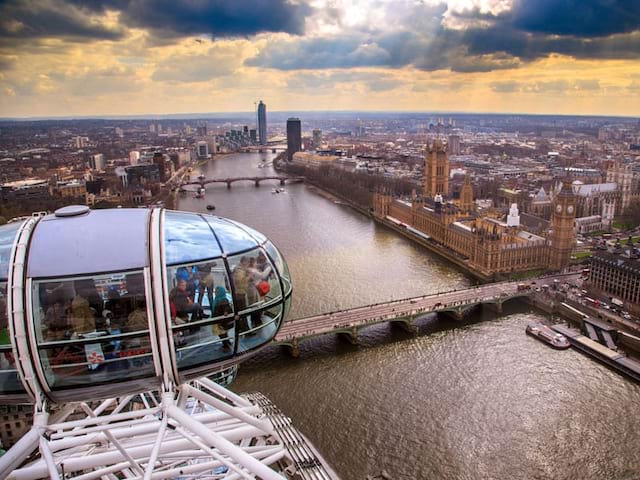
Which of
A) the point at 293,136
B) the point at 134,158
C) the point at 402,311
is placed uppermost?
the point at 293,136

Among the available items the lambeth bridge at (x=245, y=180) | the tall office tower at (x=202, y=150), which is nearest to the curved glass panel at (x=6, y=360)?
the lambeth bridge at (x=245, y=180)

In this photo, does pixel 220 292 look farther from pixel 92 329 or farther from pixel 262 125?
pixel 262 125

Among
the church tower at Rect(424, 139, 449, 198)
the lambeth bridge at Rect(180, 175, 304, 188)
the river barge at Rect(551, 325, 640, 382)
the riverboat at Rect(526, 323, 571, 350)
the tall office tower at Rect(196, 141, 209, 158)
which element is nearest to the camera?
the river barge at Rect(551, 325, 640, 382)

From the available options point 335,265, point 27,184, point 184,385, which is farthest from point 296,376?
point 27,184

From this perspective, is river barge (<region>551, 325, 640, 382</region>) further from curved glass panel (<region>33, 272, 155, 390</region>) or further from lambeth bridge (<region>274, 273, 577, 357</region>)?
curved glass panel (<region>33, 272, 155, 390</region>)

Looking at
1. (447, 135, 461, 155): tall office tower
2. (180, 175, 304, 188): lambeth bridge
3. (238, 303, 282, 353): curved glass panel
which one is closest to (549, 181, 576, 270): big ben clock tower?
(238, 303, 282, 353): curved glass panel

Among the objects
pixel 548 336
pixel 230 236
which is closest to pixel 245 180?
pixel 548 336
